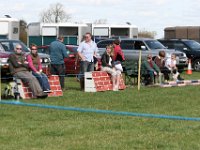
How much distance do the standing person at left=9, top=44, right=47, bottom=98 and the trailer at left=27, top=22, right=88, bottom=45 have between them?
19753 millimetres

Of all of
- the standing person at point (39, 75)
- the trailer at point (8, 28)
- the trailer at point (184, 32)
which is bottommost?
the standing person at point (39, 75)

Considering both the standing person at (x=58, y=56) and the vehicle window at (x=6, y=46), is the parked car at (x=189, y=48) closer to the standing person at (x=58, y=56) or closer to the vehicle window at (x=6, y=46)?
the vehicle window at (x=6, y=46)

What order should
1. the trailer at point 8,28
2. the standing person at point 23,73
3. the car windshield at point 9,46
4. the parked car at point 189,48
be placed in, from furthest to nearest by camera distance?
the parked car at point 189,48, the trailer at point 8,28, the car windshield at point 9,46, the standing person at point 23,73

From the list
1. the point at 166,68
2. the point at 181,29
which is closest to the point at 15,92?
the point at 166,68

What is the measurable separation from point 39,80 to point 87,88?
233 centimetres

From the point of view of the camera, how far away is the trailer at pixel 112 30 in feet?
119

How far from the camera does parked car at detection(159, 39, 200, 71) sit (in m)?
29.8

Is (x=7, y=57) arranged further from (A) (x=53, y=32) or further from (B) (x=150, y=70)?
(A) (x=53, y=32)

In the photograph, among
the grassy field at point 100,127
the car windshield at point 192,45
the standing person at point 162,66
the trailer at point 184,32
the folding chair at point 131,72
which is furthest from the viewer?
the trailer at point 184,32

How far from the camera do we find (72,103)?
44.7 feet

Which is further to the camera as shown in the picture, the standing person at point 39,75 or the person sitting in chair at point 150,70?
the person sitting in chair at point 150,70

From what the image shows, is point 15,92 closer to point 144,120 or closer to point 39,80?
point 39,80

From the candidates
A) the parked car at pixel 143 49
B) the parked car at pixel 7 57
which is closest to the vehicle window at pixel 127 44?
the parked car at pixel 143 49

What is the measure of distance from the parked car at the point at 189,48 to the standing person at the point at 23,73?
16.2 meters
